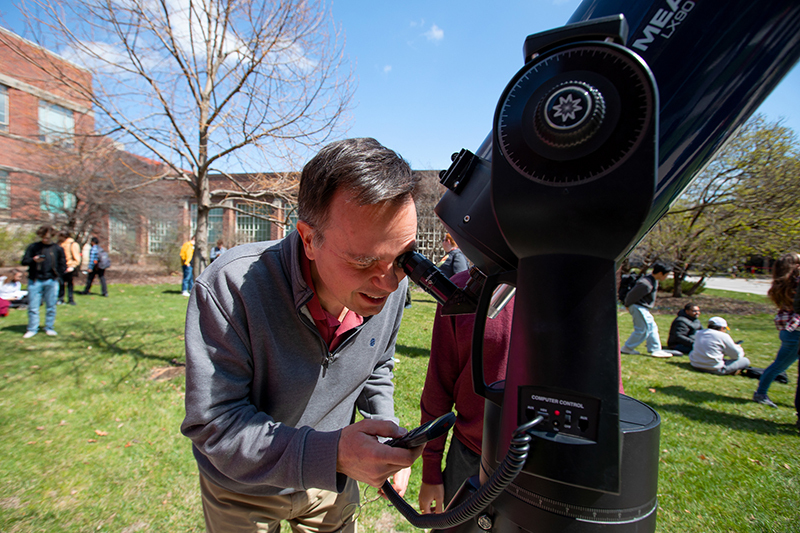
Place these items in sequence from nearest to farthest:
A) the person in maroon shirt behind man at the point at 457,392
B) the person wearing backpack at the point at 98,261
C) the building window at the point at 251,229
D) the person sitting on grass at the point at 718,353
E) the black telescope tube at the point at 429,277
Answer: the black telescope tube at the point at 429,277
the person in maroon shirt behind man at the point at 457,392
the person sitting on grass at the point at 718,353
the person wearing backpack at the point at 98,261
the building window at the point at 251,229

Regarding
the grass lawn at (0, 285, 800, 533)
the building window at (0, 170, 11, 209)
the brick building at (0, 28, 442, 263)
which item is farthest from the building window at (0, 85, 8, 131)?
the grass lawn at (0, 285, 800, 533)

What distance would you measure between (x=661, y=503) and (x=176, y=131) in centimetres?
622

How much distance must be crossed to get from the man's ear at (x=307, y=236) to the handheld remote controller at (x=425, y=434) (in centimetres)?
73

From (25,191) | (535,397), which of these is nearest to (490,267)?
(535,397)

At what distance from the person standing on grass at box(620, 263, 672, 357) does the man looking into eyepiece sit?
7.82m

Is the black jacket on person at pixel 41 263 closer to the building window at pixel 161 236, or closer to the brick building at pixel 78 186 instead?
the brick building at pixel 78 186

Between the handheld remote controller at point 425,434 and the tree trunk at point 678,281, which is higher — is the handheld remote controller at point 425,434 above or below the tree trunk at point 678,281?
above

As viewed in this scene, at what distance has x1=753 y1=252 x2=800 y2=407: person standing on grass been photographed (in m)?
5.59

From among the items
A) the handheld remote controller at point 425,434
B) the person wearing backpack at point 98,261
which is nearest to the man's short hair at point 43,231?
the person wearing backpack at point 98,261

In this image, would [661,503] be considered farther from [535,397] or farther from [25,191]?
[25,191]

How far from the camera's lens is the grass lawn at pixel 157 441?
10.5 ft

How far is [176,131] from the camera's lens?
4938mm

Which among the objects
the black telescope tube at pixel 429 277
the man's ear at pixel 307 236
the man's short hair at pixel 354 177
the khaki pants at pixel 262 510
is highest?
the man's short hair at pixel 354 177

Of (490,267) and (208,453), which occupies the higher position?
(490,267)
